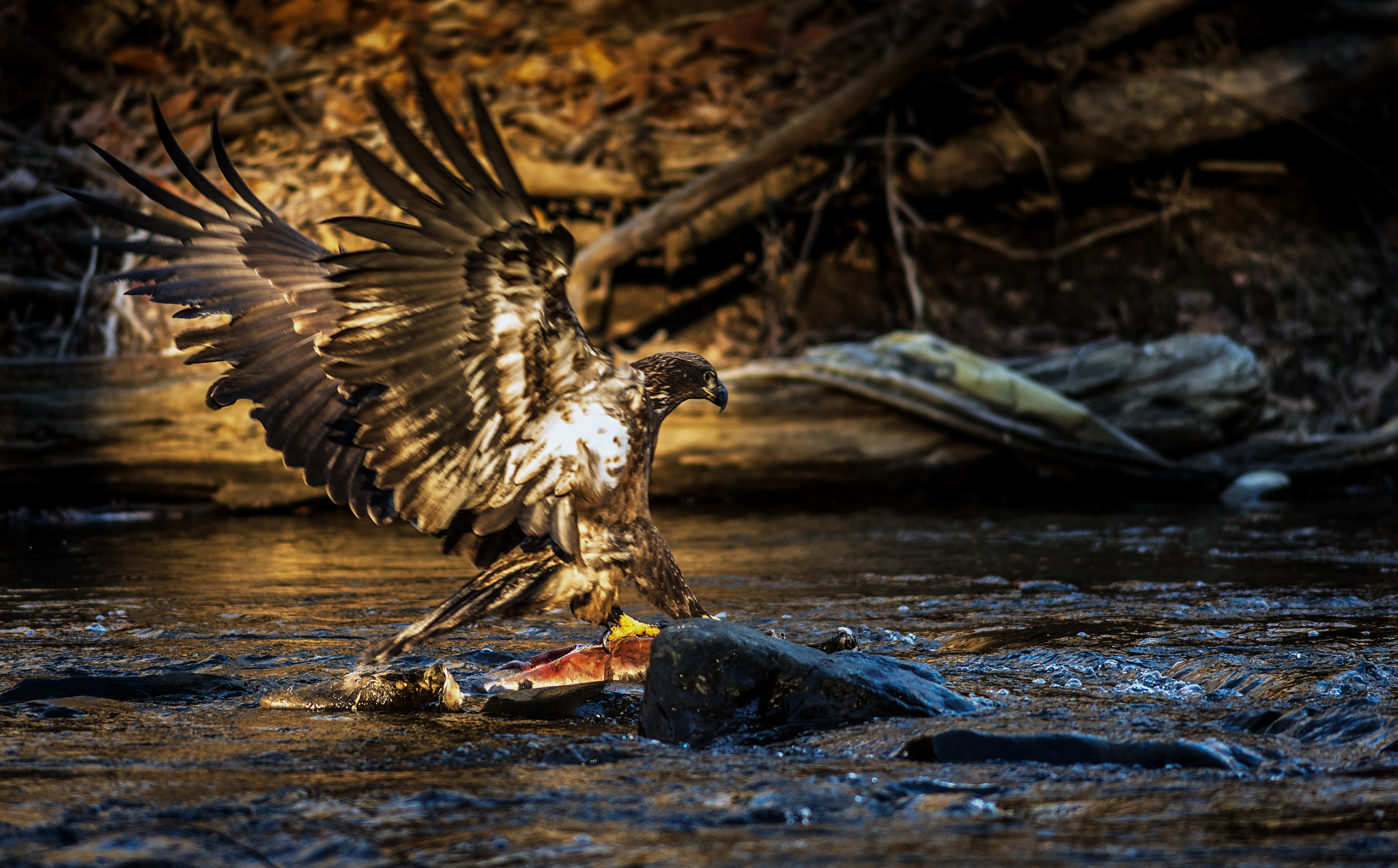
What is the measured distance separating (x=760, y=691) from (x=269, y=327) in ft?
6.76

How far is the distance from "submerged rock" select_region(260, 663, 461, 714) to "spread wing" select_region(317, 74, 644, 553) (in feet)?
1.54

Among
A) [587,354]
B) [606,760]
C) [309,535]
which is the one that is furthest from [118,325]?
[606,760]

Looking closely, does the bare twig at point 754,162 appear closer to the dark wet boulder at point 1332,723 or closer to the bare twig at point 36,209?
the bare twig at point 36,209

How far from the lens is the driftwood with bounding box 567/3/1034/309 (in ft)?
28.6

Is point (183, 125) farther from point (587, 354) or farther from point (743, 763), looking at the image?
point (743, 763)

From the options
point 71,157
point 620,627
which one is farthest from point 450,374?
point 71,157

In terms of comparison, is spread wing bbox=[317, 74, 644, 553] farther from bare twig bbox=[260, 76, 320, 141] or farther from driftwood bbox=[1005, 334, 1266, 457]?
bare twig bbox=[260, 76, 320, 141]

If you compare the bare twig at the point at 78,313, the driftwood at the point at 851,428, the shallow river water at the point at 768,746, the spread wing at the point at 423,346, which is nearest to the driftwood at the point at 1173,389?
the driftwood at the point at 851,428


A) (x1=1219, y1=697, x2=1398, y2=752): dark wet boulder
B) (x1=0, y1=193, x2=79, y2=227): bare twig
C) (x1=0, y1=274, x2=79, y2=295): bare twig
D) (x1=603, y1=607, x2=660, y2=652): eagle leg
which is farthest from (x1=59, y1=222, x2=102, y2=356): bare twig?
(x1=1219, y1=697, x2=1398, y2=752): dark wet boulder

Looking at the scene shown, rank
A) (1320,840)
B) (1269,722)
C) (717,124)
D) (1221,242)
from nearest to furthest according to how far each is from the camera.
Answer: (1320,840), (1269,722), (717,124), (1221,242)

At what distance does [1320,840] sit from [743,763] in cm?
106

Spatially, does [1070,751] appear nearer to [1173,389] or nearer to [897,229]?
[1173,389]

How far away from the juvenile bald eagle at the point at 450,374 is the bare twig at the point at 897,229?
18.6 feet

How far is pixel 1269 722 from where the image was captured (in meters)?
2.70
